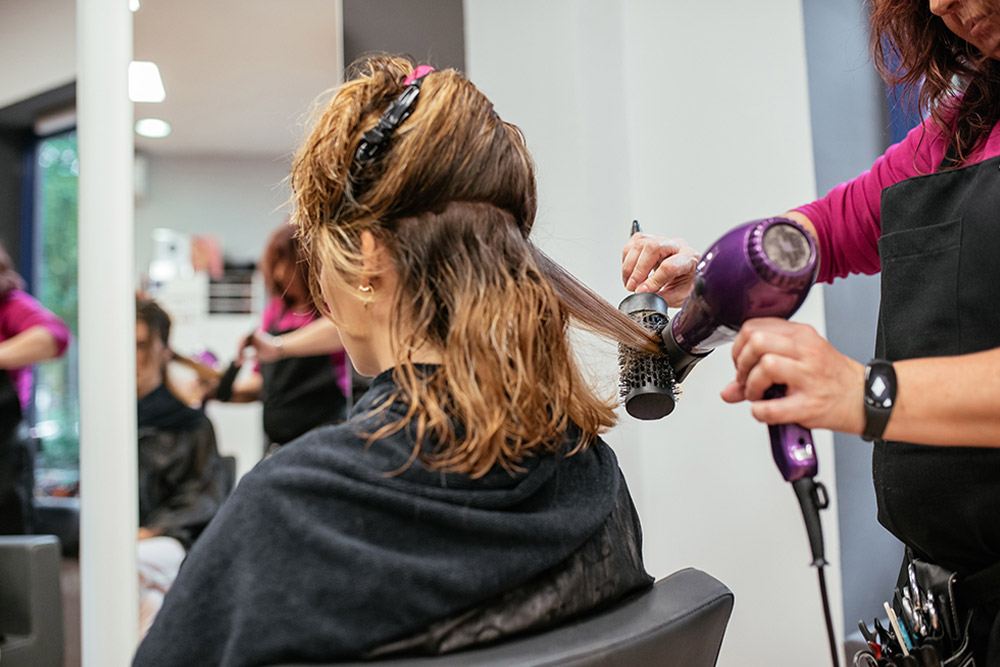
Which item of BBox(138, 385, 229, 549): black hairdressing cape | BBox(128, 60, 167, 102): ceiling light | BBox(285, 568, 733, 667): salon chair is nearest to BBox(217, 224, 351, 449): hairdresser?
BBox(138, 385, 229, 549): black hairdressing cape

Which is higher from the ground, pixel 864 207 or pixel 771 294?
pixel 864 207

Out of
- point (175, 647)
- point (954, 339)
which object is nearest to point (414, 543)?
point (175, 647)

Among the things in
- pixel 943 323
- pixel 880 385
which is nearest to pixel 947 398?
pixel 880 385

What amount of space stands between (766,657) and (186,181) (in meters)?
1.70

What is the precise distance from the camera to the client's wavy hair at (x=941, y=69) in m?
0.94

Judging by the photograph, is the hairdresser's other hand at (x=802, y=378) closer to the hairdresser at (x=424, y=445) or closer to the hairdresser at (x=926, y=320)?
the hairdresser at (x=926, y=320)

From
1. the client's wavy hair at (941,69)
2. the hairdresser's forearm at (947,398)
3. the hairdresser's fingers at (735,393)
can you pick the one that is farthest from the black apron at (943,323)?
the hairdresser's fingers at (735,393)

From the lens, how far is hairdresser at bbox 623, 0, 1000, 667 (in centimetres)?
59

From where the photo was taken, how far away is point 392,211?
31.7 inches

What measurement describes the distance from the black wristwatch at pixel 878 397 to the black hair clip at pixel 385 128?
523mm

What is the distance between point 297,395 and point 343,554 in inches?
44.6

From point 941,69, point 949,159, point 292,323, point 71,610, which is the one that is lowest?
point 71,610

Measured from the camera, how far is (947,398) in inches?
23.5

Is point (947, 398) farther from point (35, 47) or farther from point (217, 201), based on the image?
point (35, 47)
